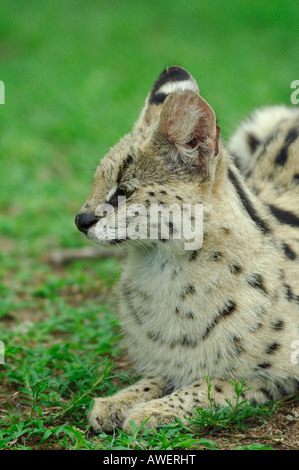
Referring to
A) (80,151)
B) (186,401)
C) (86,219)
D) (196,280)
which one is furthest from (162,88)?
(80,151)

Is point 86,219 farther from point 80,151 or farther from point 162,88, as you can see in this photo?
point 80,151

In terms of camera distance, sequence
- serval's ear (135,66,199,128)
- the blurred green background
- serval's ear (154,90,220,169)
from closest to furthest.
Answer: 1. serval's ear (154,90,220,169)
2. serval's ear (135,66,199,128)
3. the blurred green background

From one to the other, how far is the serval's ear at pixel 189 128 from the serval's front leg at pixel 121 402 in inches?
55.9

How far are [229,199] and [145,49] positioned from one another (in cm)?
1025

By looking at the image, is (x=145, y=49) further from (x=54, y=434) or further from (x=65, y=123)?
(x=54, y=434)

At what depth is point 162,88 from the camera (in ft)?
14.7

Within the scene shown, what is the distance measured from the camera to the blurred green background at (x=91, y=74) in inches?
323

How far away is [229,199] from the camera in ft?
12.9

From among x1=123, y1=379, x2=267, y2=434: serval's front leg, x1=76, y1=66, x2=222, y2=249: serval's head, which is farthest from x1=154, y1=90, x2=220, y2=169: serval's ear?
x1=123, y1=379, x2=267, y2=434: serval's front leg

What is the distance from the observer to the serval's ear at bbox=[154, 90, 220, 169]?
368cm

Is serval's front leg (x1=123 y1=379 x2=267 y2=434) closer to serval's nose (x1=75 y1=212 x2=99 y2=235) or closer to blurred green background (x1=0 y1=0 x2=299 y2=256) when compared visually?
serval's nose (x1=75 y1=212 x2=99 y2=235)

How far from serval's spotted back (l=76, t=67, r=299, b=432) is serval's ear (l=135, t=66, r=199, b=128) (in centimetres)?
2

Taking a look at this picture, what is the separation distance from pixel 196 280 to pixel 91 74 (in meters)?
8.79
